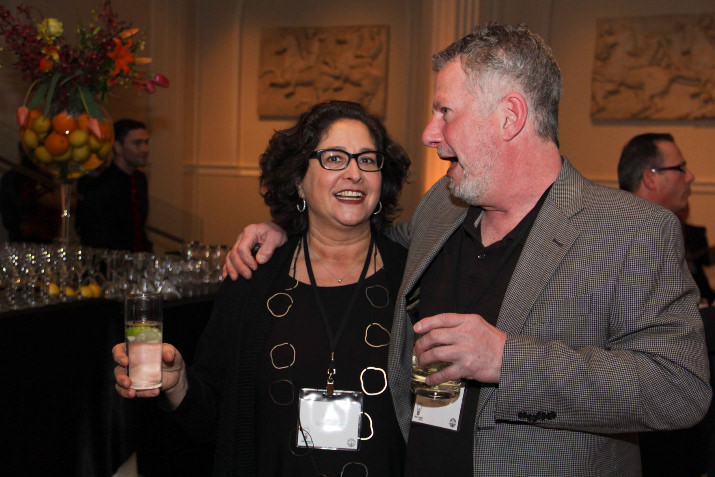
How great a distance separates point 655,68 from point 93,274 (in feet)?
17.6

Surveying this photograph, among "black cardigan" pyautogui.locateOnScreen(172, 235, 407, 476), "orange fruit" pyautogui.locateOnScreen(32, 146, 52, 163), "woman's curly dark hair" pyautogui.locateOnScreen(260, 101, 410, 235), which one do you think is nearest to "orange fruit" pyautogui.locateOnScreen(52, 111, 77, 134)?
"orange fruit" pyautogui.locateOnScreen(32, 146, 52, 163)

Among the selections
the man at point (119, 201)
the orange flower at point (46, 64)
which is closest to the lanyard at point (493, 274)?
the orange flower at point (46, 64)

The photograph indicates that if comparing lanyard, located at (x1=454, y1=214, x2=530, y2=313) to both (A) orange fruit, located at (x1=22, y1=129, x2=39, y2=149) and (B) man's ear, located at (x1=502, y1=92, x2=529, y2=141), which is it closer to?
(B) man's ear, located at (x1=502, y1=92, x2=529, y2=141)

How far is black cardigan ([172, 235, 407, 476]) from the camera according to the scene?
74.6 inches

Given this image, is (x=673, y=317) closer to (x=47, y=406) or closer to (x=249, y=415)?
(x=249, y=415)

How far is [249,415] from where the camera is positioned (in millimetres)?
1912

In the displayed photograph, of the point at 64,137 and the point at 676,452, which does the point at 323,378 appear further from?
the point at 676,452

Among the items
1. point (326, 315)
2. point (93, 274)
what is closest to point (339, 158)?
point (326, 315)

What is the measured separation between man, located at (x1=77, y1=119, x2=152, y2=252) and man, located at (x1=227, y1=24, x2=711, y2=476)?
331 centimetres

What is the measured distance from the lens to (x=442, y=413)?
1576 millimetres

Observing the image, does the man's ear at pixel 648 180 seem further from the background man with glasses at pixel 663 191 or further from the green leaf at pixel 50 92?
the green leaf at pixel 50 92

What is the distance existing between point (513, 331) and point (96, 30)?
2.52m

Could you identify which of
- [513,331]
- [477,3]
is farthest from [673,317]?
[477,3]

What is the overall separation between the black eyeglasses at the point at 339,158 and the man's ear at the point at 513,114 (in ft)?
1.84
